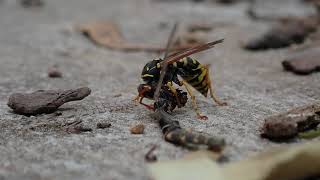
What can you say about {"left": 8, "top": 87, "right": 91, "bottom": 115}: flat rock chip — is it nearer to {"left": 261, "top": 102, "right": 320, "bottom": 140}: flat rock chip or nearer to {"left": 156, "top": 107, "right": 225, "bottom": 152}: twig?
{"left": 156, "top": 107, "right": 225, "bottom": 152}: twig

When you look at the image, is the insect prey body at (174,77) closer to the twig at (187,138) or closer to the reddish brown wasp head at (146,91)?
the reddish brown wasp head at (146,91)

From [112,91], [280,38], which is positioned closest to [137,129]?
[112,91]

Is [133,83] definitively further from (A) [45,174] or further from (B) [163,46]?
(A) [45,174]

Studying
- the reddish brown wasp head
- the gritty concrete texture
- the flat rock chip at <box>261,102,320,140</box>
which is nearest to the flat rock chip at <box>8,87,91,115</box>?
the gritty concrete texture

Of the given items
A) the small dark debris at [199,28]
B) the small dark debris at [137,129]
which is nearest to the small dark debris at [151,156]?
the small dark debris at [137,129]

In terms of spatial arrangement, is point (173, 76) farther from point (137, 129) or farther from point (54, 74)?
point (54, 74)
